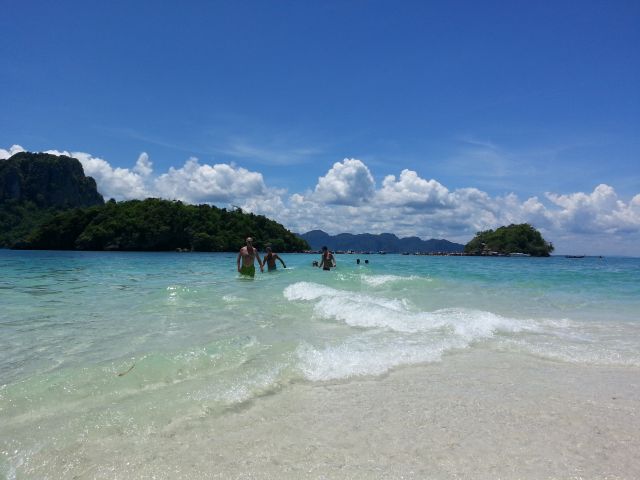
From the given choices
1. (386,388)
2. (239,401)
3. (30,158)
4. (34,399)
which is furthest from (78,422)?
(30,158)

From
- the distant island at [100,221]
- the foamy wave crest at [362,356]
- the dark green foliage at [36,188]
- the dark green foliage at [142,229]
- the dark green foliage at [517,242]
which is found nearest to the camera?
the foamy wave crest at [362,356]

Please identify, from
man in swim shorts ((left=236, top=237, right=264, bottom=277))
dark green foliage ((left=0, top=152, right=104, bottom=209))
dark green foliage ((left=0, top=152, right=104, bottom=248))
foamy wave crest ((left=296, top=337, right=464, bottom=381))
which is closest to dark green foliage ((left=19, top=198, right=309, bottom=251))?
dark green foliage ((left=0, top=152, right=104, bottom=248))

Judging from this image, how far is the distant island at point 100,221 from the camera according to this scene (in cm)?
10331

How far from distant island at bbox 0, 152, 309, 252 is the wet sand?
108558 millimetres

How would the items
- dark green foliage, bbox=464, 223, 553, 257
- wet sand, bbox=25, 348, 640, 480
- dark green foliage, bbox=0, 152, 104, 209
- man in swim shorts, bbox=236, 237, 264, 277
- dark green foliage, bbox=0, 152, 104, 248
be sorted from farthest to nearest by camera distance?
1. dark green foliage, bbox=0, 152, 104, 209
2. dark green foliage, bbox=0, 152, 104, 248
3. dark green foliage, bbox=464, 223, 553, 257
4. man in swim shorts, bbox=236, 237, 264, 277
5. wet sand, bbox=25, 348, 640, 480

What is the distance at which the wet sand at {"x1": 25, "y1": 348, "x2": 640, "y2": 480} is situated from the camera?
2770mm

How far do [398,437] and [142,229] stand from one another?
112m

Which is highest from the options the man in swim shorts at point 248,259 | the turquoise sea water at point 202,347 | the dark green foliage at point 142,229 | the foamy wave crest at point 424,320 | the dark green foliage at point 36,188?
the dark green foliage at point 36,188

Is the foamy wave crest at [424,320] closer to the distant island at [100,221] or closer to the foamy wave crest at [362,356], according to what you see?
the foamy wave crest at [362,356]

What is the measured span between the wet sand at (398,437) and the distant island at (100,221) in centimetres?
10856

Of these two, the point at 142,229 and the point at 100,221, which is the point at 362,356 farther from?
the point at 100,221

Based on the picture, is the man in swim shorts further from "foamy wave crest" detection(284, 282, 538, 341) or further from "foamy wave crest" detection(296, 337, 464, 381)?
"foamy wave crest" detection(296, 337, 464, 381)

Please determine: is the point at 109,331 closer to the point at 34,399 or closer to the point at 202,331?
the point at 202,331

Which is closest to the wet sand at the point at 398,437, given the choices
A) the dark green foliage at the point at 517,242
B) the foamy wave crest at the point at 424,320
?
the foamy wave crest at the point at 424,320
